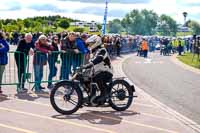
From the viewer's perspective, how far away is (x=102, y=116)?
10.6 m

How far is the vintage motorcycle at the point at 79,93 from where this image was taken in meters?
10.7

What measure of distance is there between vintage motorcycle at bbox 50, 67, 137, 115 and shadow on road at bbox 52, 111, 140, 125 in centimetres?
20

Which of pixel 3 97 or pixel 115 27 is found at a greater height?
pixel 115 27

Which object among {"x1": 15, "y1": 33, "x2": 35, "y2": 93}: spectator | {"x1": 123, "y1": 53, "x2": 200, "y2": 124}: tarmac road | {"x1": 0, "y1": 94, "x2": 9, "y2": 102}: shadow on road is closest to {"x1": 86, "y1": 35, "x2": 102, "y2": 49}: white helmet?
{"x1": 123, "y1": 53, "x2": 200, "y2": 124}: tarmac road

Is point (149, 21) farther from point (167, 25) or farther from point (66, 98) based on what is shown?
point (66, 98)

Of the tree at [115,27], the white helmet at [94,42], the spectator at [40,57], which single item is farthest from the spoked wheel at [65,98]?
the tree at [115,27]

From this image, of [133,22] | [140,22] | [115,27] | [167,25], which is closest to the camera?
[115,27]

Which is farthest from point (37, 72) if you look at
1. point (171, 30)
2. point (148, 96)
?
point (171, 30)

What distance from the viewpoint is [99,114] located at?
35.3 ft

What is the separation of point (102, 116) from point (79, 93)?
0.69 m

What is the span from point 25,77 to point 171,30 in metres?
93.0

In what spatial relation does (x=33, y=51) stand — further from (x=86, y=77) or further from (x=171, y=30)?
(x=171, y=30)

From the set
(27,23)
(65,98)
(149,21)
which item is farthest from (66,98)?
(149,21)

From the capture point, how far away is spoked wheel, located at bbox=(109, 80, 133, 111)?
36.7ft
